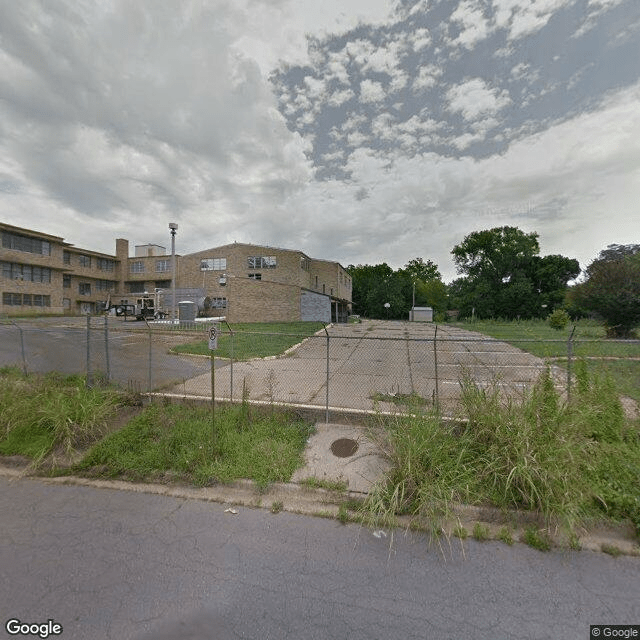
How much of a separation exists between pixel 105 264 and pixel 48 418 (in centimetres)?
5537

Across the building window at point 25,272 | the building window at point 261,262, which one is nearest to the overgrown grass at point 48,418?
the building window at point 261,262

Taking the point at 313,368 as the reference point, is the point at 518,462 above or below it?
above

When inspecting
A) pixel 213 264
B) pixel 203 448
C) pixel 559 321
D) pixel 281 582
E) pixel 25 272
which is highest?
pixel 213 264

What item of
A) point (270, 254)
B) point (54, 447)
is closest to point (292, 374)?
point (54, 447)

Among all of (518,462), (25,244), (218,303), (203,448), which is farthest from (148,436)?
(25,244)

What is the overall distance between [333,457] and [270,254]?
122 ft

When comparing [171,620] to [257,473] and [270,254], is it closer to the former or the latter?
[257,473]

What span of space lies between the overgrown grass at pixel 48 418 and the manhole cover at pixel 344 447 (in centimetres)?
368

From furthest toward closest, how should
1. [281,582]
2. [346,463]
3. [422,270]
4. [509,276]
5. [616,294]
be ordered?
[422,270]
[509,276]
[616,294]
[346,463]
[281,582]

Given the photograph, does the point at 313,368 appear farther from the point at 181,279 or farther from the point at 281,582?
the point at 181,279

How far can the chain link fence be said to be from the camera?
18.8 feet

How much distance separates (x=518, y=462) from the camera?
344 cm

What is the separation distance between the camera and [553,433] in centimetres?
371

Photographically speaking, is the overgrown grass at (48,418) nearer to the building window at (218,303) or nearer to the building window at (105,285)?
the building window at (218,303)
